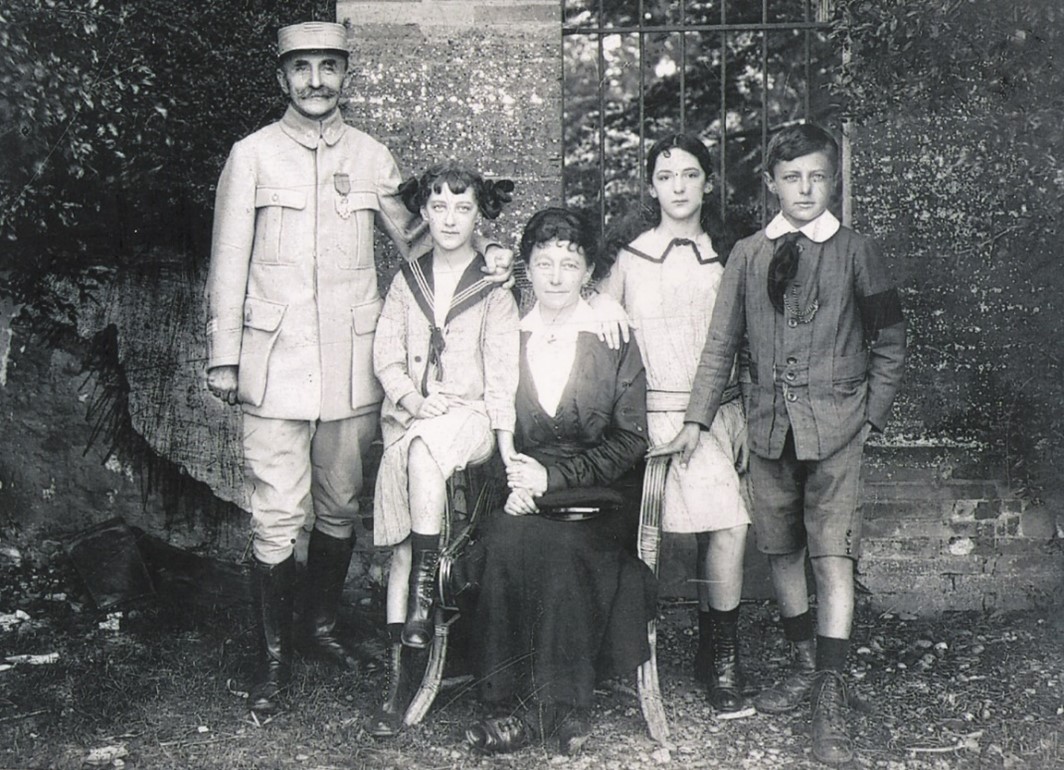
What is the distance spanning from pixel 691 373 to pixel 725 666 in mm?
1027

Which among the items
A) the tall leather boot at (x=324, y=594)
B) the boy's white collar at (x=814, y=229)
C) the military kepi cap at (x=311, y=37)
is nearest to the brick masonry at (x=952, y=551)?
the boy's white collar at (x=814, y=229)

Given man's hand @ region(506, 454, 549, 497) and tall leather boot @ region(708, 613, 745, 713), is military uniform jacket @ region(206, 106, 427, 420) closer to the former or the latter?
man's hand @ region(506, 454, 549, 497)

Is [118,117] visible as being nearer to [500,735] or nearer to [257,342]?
[257,342]

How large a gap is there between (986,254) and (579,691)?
2183 millimetres

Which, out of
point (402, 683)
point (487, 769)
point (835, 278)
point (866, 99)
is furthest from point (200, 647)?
point (866, 99)

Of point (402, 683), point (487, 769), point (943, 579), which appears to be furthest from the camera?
point (943, 579)

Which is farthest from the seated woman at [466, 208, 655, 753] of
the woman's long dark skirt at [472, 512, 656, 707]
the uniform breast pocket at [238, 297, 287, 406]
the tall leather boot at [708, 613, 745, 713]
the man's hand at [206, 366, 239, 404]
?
the man's hand at [206, 366, 239, 404]

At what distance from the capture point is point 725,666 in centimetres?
411

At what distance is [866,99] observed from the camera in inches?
149

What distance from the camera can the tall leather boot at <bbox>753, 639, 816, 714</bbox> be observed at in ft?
13.2

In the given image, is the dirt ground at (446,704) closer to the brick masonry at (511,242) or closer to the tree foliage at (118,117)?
the brick masonry at (511,242)

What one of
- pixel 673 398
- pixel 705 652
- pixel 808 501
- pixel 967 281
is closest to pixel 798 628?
pixel 705 652

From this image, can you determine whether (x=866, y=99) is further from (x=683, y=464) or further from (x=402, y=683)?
(x=402, y=683)

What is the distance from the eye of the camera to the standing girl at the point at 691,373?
4.03 meters
